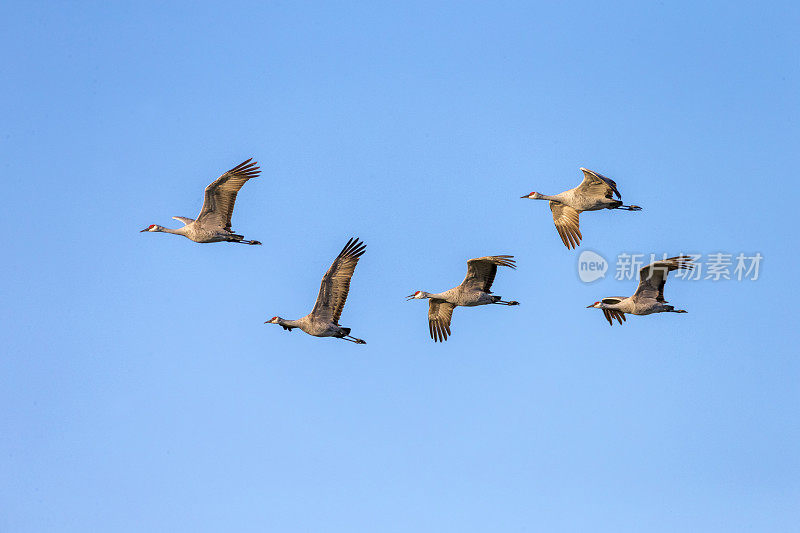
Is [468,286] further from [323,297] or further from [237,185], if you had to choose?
[237,185]

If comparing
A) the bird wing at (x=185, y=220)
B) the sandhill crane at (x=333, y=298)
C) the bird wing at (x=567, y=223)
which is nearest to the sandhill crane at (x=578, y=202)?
the bird wing at (x=567, y=223)

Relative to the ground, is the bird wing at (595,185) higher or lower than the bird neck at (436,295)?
higher

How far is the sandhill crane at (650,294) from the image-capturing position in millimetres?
27375

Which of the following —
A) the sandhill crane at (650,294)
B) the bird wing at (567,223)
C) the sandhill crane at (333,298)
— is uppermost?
the bird wing at (567,223)

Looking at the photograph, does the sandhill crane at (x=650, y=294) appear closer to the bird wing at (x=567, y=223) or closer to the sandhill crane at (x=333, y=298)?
the bird wing at (x=567, y=223)

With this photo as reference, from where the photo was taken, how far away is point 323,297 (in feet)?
90.1

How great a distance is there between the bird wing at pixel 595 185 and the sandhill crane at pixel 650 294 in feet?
8.19

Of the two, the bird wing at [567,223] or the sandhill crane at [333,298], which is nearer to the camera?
the sandhill crane at [333,298]

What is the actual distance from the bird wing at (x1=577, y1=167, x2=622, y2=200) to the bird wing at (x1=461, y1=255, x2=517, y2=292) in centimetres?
371

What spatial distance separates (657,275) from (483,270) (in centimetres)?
497

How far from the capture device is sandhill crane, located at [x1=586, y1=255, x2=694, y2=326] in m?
27.4

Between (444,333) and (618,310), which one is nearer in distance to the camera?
(618,310)

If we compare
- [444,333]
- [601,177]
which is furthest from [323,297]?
[601,177]

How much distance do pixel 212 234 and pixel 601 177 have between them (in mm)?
11539
